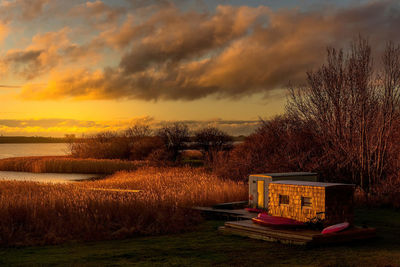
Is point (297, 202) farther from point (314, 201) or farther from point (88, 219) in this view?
point (88, 219)

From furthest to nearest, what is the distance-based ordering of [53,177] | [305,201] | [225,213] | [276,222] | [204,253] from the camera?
[53,177], [225,213], [305,201], [276,222], [204,253]

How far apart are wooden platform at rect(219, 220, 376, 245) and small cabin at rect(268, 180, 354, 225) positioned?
0.38 metres

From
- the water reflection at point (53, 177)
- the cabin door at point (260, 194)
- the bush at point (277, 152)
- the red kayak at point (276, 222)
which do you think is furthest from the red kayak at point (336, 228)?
the water reflection at point (53, 177)

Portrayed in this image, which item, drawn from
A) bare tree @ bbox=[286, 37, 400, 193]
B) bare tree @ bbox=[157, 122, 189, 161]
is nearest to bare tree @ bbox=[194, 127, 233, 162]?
bare tree @ bbox=[157, 122, 189, 161]

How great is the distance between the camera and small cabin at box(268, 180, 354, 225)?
9391mm

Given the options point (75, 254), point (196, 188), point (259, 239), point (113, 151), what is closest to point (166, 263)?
point (75, 254)

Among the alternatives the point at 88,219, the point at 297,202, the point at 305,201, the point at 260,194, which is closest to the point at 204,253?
the point at 297,202

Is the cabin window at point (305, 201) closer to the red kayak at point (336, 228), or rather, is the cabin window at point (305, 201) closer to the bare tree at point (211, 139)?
the red kayak at point (336, 228)

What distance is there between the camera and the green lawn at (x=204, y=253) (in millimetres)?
7641

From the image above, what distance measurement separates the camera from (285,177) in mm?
12359

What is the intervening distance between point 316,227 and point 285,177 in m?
3.11

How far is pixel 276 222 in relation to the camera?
945 cm

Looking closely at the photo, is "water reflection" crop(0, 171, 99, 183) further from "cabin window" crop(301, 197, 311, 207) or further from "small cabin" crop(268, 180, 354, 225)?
"cabin window" crop(301, 197, 311, 207)

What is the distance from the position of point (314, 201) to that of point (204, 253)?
281 cm
